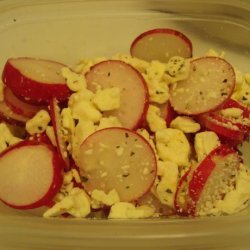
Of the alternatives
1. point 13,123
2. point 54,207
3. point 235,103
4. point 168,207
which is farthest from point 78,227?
point 235,103

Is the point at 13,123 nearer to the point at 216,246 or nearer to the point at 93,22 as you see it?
the point at 93,22

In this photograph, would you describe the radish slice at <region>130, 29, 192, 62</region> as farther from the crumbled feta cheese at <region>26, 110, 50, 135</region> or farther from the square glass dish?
the crumbled feta cheese at <region>26, 110, 50, 135</region>

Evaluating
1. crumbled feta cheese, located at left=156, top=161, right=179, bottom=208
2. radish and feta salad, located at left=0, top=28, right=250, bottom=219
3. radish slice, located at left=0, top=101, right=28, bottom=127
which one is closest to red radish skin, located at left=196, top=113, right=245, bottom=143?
radish and feta salad, located at left=0, top=28, right=250, bottom=219

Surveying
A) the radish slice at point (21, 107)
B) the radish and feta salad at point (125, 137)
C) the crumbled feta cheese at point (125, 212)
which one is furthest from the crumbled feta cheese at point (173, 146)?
the radish slice at point (21, 107)

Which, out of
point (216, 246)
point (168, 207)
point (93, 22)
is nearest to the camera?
point (216, 246)

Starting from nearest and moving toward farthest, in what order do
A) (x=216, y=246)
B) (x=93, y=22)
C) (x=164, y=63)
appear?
(x=216, y=246), (x=164, y=63), (x=93, y=22)

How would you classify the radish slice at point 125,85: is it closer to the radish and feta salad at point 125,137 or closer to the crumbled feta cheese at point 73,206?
the radish and feta salad at point 125,137

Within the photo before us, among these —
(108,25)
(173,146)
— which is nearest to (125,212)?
(173,146)
